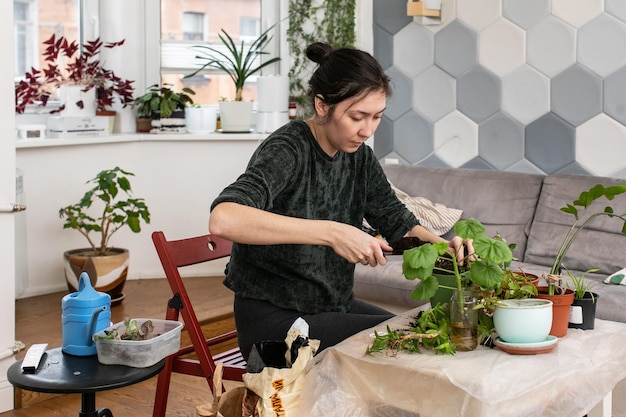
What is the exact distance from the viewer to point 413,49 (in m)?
4.46

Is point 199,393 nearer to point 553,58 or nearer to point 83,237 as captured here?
point 83,237

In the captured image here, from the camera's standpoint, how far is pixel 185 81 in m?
5.20

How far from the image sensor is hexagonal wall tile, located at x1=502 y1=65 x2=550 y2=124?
13.2 ft

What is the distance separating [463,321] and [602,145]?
2.38m

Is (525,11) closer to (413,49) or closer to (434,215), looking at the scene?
(413,49)

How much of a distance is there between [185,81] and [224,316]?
65.5 inches

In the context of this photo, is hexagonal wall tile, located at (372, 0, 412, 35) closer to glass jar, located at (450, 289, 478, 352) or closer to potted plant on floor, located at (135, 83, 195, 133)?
potted plant on floor, located at (135, 83, 195, 133)

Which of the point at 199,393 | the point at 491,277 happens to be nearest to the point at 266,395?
the point at 491,277

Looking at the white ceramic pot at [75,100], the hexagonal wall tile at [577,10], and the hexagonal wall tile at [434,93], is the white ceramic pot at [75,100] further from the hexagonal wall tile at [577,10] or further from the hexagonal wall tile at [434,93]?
the hexagonal wall tile at [577,10]

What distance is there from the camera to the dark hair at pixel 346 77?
6.85 ft

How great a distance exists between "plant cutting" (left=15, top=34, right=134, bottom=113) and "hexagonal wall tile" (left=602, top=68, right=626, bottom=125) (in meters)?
2.49

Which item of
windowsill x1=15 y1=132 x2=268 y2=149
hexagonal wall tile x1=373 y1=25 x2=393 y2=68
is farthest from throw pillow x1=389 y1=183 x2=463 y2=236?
windowsill x1=15 y1=132 x2=268 y2=149

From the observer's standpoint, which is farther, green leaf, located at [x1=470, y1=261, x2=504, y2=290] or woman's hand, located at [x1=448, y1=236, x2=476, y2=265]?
woman's hand, located at [x1=448, y1=236, x2=476, y2=265]

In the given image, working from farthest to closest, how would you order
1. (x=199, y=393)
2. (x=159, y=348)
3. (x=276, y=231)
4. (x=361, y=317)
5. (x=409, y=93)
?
(x=409, y=93) → (x=199, y=393) → (x=361, y=317) → (x=159, y=348) → (x=276, y=231)
